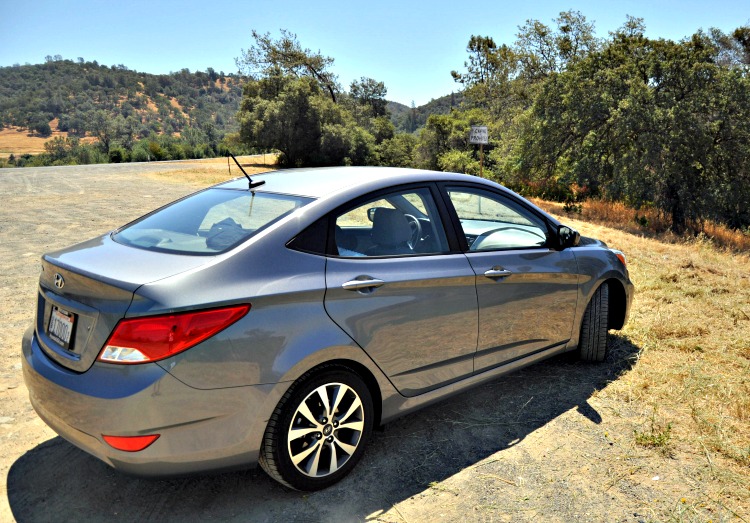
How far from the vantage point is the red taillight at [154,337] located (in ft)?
7.35

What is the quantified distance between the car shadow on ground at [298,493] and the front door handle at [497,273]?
0.96 m

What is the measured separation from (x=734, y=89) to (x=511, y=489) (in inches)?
725

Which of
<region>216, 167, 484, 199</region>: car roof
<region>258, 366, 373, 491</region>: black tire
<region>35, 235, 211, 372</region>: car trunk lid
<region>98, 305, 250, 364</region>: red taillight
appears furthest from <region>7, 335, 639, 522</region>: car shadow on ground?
<region>216, 167, 484, 199</region>: car roof

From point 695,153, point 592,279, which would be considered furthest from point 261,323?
point 695,153

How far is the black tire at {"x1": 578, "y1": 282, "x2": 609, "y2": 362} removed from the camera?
4.28m

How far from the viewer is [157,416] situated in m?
2.24

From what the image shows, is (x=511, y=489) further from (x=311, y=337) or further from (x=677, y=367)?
(x=677, y=367)

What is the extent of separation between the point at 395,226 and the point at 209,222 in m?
1.07

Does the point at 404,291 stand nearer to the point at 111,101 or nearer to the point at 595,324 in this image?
the point at 595,324

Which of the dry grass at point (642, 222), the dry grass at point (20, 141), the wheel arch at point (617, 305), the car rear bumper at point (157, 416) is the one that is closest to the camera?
the car rear bumper at point (157, 416)

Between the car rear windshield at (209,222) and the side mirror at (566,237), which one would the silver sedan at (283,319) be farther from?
the side mirror at (566,237)

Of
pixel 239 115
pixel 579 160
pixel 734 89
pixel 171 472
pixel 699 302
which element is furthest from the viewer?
pixel 239 115

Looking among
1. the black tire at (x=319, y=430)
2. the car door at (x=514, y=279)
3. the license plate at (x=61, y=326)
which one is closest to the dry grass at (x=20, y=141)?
the license plate at (x=61, y=326)

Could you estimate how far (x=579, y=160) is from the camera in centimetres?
1914
